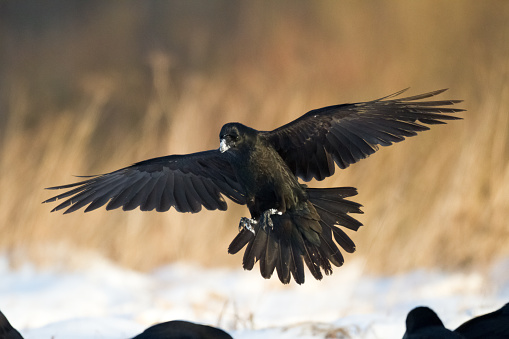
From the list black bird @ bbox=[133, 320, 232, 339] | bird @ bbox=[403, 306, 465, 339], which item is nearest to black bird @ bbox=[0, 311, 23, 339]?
black bird @ bbox=[133, 320, 232, 339]

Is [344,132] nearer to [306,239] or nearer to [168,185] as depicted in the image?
[306,239]

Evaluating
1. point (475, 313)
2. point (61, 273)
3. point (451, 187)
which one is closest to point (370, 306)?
point (475, 313)

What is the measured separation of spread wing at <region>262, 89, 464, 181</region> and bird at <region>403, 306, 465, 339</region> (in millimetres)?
534

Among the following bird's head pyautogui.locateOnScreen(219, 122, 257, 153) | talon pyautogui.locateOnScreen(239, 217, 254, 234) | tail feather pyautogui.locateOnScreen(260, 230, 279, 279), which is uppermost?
bird's head pyautogui.locateOnScreen(219, 122, 257, 153)

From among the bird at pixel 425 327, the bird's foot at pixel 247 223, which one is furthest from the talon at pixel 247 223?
the bird at pixel 425 327

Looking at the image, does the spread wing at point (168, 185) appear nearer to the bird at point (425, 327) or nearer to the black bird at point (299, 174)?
the black bird at point (299, 174)

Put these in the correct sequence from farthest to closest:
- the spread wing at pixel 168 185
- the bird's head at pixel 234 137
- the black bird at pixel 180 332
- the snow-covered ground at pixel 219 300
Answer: the snow-covered ground at pixel 219 300
the spread wing at pixel 168 185
the bird's head at pixel 234 137
the black bird at pixel 180 332

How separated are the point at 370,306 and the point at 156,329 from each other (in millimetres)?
1993

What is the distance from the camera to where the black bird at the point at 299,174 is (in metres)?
2.31

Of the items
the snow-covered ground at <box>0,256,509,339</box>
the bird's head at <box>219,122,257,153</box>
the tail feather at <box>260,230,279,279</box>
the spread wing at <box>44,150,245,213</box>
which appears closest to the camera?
the bird's head at <box>219,122,257,153</box>

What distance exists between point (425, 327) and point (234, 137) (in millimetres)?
807

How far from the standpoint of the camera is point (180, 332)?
2.09 metres

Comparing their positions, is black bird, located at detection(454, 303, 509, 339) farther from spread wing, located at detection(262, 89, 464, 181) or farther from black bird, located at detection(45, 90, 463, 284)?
spread wing, located at detection(262, 89, 464, 181)

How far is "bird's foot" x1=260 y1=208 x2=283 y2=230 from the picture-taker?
7.64 feet
